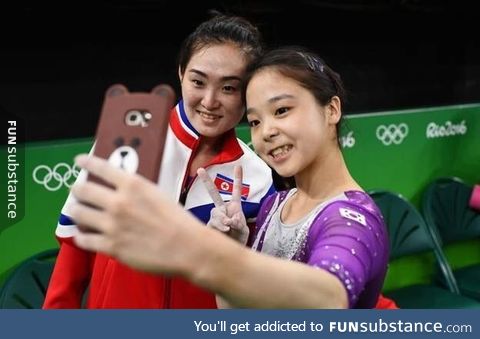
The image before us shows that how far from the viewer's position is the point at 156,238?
352mm

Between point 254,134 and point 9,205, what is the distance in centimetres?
89

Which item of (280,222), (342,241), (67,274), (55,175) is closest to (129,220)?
(342,241)

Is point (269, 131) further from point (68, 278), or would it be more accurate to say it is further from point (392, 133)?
point (392, 133)

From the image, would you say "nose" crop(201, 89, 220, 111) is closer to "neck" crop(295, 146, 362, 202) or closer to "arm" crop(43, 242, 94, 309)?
"neck" crop(295, 146, 362, 202)

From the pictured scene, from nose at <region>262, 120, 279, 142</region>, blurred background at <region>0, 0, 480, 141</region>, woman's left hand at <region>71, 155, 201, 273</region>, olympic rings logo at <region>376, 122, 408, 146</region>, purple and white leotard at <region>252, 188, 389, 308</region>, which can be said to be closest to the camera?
woman's left hand at <region>71, 155, 201, 273</region>

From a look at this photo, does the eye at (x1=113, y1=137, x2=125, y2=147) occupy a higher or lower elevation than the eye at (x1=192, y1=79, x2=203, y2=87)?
lower

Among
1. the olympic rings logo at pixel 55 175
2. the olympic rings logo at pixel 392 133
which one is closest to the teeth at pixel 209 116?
the olympic rings logo at pixel 55 175

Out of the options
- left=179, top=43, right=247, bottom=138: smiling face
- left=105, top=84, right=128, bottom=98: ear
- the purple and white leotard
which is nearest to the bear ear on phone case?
left=105, top=84, right=128, bottom=98: ear

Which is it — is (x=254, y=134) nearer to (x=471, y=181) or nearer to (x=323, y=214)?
(x=323, y=214)

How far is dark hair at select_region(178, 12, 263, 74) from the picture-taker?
0.70m

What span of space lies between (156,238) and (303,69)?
1.08ft

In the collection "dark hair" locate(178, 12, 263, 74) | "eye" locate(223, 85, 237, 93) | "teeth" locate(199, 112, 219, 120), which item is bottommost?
"teeth" locate(199, 112, 219, 120)

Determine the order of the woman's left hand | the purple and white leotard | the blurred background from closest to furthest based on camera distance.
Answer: the woman's left hand < the purple and white leotard < the blurred background

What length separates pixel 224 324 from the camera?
0.60 meters
